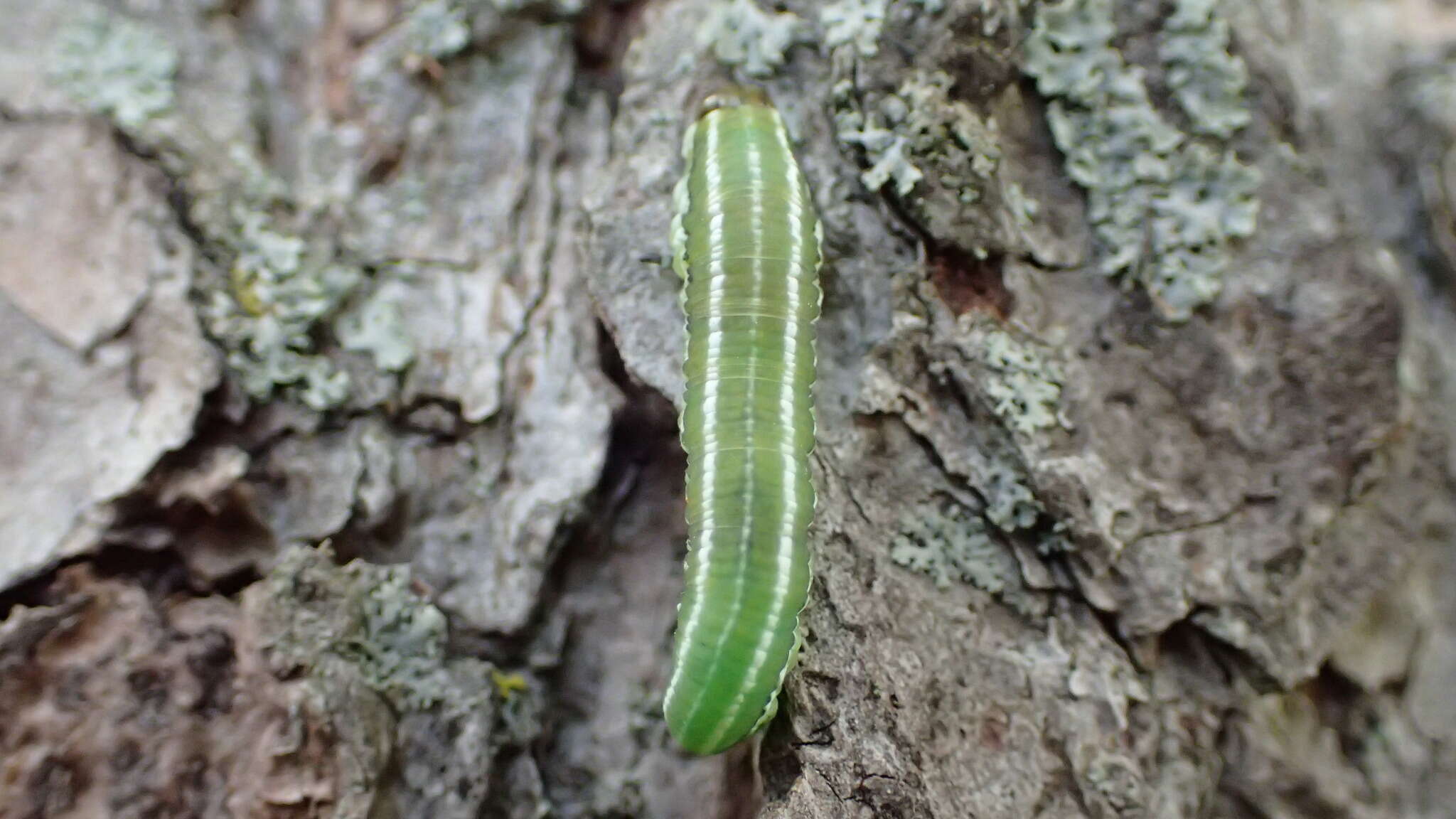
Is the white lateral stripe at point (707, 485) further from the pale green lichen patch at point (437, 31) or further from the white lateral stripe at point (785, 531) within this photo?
the pale green lichen patch at point (437, 31)

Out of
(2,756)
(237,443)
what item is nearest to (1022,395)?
(237,443)

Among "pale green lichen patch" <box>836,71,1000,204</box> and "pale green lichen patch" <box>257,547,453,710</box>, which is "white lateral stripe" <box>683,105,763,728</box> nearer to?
"pale green lichen patch" <box>836,71,1000,204</box>

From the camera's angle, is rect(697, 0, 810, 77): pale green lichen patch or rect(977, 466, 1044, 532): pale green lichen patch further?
rect(697, 0, 810, 77): pale green lichen patch

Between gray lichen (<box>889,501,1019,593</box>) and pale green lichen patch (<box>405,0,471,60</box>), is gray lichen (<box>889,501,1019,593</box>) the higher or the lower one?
the lower one

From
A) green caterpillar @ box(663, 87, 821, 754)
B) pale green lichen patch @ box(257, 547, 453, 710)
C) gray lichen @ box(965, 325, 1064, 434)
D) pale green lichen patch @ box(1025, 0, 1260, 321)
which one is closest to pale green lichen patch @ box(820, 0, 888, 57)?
green caterpillar @ box(663, 87, 821, 754)

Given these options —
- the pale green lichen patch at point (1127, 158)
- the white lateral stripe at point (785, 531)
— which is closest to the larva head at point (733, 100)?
the white lateral stripe at point (785, 531)

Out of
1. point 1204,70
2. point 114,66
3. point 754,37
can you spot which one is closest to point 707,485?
point 754,37

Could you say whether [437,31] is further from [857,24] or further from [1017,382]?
[1017,382]
